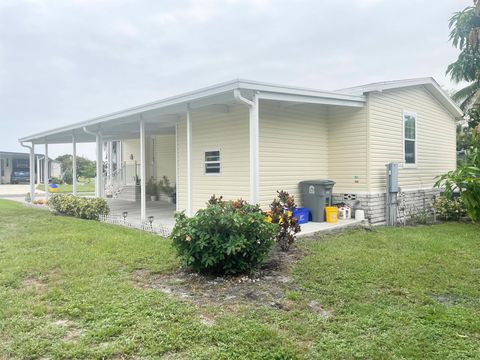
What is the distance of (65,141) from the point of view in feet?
56.5

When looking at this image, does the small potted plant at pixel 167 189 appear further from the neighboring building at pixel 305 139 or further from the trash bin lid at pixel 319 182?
the trash bin lid at pixel 319 182

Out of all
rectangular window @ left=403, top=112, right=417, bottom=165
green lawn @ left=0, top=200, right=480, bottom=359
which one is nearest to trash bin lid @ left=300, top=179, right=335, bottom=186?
green lawn @ left=0, top=200, right=480, bottom=359

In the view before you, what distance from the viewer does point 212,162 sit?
9938 millimetres

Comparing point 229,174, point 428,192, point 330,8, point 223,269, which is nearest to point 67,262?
point 223,269

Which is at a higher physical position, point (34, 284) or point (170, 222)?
point (170, 222)

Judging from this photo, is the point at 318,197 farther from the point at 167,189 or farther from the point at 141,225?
the point at 167,189

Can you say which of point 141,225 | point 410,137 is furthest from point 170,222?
point 410,137

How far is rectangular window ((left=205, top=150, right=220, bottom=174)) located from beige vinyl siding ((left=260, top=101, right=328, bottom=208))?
1630 millimetres

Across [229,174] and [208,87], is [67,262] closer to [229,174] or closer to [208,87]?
[208,87]

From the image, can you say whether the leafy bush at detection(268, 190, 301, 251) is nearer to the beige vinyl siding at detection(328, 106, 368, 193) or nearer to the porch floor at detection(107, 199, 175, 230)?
the porch floor at detection(107, 199, 175, 230)

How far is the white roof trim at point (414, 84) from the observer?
30.3ft

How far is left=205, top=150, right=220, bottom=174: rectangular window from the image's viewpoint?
386 inches

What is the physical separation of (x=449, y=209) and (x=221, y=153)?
6.70 m

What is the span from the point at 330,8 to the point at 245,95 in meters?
7.42
